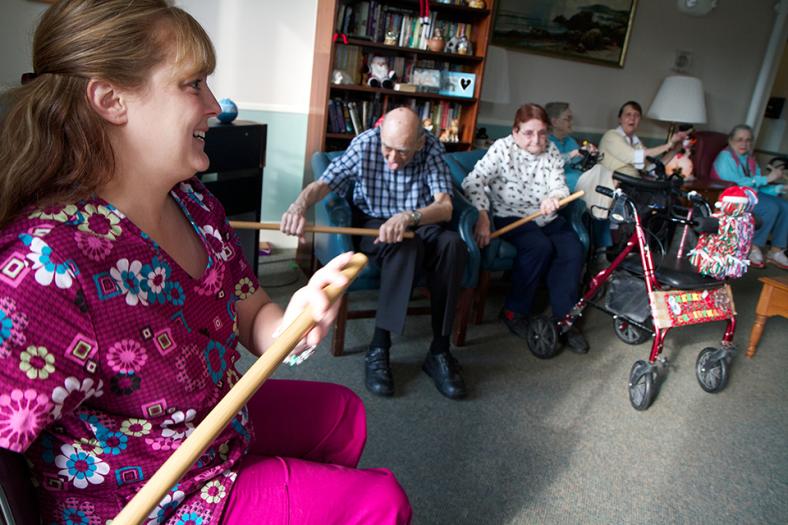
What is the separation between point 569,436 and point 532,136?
148cm

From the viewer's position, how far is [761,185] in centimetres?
514

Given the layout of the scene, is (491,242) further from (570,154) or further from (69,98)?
(69,98)

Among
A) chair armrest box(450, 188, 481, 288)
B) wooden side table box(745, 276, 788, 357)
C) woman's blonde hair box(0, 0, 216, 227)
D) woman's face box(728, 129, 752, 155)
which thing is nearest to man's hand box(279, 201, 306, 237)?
chair armrest box(450, 188, 481, 288)

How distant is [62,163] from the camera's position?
2.53 ft

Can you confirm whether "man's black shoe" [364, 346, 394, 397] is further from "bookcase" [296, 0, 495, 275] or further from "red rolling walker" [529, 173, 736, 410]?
"bookcase" [296, 0, 495, 275]

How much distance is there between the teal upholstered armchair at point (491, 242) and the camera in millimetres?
2896

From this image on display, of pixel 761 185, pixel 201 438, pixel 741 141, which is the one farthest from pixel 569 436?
pixel 741 141

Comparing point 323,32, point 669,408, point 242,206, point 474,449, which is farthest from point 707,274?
point 323,32

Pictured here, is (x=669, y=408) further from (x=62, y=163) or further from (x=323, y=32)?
(x=323, y=32)

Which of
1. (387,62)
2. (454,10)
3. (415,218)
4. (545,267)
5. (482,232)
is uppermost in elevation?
(454,10)

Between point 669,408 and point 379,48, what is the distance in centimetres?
254

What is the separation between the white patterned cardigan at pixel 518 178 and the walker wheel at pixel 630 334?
67cm

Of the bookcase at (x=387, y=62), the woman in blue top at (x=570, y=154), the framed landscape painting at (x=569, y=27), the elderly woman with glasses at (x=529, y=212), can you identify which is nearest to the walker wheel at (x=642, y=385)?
the elderly woman with glasses at (x=529, y=212)

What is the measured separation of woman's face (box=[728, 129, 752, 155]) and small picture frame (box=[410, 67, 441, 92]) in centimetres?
308
